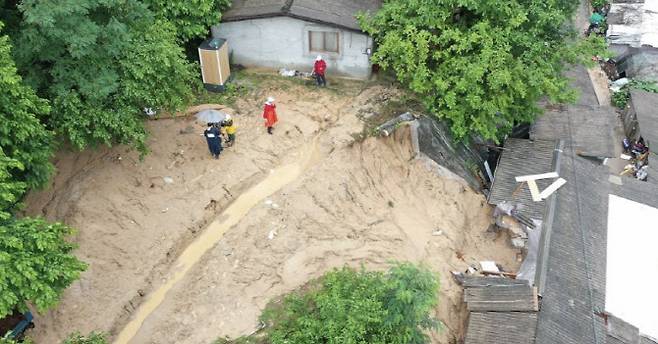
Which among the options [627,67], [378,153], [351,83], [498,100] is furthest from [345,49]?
[627,67]

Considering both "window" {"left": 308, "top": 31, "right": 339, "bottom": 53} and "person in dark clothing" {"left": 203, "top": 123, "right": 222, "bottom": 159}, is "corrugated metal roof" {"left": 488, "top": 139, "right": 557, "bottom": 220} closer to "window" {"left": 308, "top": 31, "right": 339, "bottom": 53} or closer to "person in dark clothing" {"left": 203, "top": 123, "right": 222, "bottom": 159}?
"window" {"left": 308, "top": 31, "right": 339, "bottom": 53}

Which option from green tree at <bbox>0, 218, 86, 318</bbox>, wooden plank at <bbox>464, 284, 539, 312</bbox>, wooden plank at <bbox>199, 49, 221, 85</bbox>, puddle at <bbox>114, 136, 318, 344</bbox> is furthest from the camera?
wooden plank at <bbox>199, 49, 221, 85</bbox>

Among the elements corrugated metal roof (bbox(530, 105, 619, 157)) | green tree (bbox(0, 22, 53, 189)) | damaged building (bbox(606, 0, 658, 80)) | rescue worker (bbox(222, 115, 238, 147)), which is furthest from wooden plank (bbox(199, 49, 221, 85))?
damaged building (bbox(606, 0, 658, 80))

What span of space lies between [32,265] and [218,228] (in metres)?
7.10

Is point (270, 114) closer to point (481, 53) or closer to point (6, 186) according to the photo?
point (481, 53)

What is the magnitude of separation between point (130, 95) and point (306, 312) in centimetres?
848

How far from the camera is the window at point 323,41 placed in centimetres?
2366

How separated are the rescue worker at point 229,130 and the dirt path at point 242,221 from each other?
1.39ft

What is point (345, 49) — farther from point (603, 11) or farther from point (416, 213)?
point (603, 11)

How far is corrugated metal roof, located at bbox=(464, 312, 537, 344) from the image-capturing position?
15.3m

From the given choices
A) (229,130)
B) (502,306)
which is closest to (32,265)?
(229,130)

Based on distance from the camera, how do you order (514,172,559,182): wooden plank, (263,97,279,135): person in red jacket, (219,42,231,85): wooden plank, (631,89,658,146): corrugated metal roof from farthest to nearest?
(631,89,658,146): corrugated metal roof, (219,42,231,85): wooden plank, (514,172,559,182): wooden plank, (263,97,279,135): person in red jacket

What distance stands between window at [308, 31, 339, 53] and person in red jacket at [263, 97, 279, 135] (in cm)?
490

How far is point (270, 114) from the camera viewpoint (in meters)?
20.5
